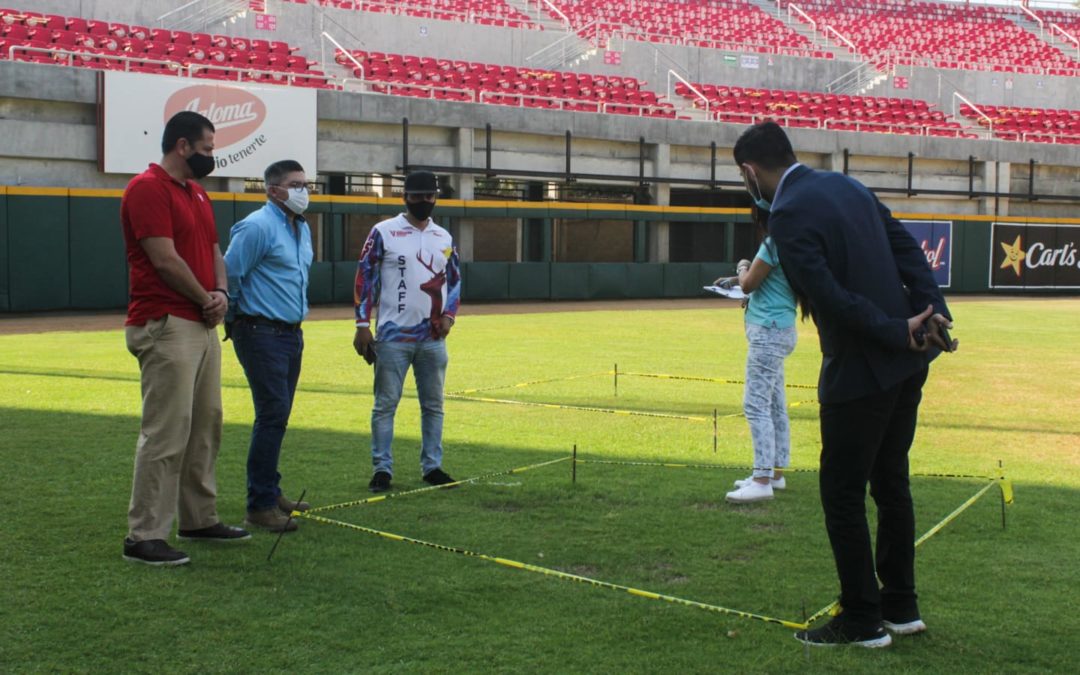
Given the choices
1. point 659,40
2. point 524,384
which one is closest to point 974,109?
point 659,40

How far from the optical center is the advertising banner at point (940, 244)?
37.2m

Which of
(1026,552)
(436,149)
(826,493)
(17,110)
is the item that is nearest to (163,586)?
(826,493)

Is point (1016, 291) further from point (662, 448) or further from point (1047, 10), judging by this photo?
point (662, 448)

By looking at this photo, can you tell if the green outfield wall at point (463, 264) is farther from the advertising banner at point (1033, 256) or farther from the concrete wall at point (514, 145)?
the concrete wall at point (514, 145)

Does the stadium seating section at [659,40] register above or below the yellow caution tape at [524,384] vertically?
above

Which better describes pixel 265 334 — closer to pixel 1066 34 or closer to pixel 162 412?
pixel 162 412

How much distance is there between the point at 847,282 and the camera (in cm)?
471

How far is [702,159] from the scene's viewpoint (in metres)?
36.6

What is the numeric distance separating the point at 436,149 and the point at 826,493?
2801 cm

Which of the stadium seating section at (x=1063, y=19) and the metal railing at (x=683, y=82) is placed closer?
the metal railing at (x=683, y=82)

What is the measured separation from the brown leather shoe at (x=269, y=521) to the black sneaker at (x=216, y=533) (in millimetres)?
242

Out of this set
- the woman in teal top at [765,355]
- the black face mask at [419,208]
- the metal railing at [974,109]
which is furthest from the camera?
the metal railing at [974,109]

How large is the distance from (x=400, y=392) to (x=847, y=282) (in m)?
3.82

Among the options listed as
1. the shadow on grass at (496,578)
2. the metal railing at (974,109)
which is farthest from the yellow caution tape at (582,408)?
the metal railing at (974,109)
